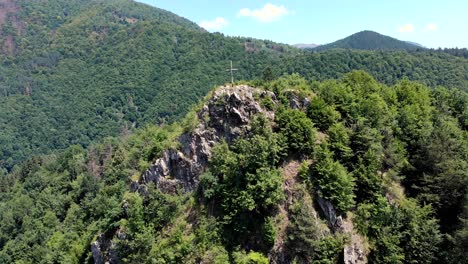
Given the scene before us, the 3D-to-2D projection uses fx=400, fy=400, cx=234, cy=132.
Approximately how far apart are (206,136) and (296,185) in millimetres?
10960

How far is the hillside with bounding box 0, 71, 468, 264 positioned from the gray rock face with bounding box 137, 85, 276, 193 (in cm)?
11

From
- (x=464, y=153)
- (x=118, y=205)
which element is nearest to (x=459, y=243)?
(x=464, y=153)

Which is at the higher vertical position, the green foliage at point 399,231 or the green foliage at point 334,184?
the green foliage at point 334,184

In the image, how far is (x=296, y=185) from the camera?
38.0m

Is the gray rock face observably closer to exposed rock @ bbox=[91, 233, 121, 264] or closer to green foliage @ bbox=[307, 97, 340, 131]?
green foliage @ bbox=[307, 97, 340, 131]

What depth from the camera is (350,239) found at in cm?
3534

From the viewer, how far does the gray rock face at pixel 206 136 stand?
41750 mm

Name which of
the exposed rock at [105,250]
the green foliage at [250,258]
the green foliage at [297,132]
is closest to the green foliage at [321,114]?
the green foliage at [297,132]

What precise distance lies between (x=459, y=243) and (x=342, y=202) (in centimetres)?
1029

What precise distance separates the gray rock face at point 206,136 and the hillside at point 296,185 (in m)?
0.11

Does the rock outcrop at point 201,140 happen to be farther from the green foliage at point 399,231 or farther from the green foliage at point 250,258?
the green foliage at point 399,231

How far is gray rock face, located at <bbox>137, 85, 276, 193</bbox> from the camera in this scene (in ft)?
137

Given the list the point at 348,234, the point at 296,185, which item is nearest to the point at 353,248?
the point at 348,234

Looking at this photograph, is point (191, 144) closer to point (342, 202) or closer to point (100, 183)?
point (342, 202)
